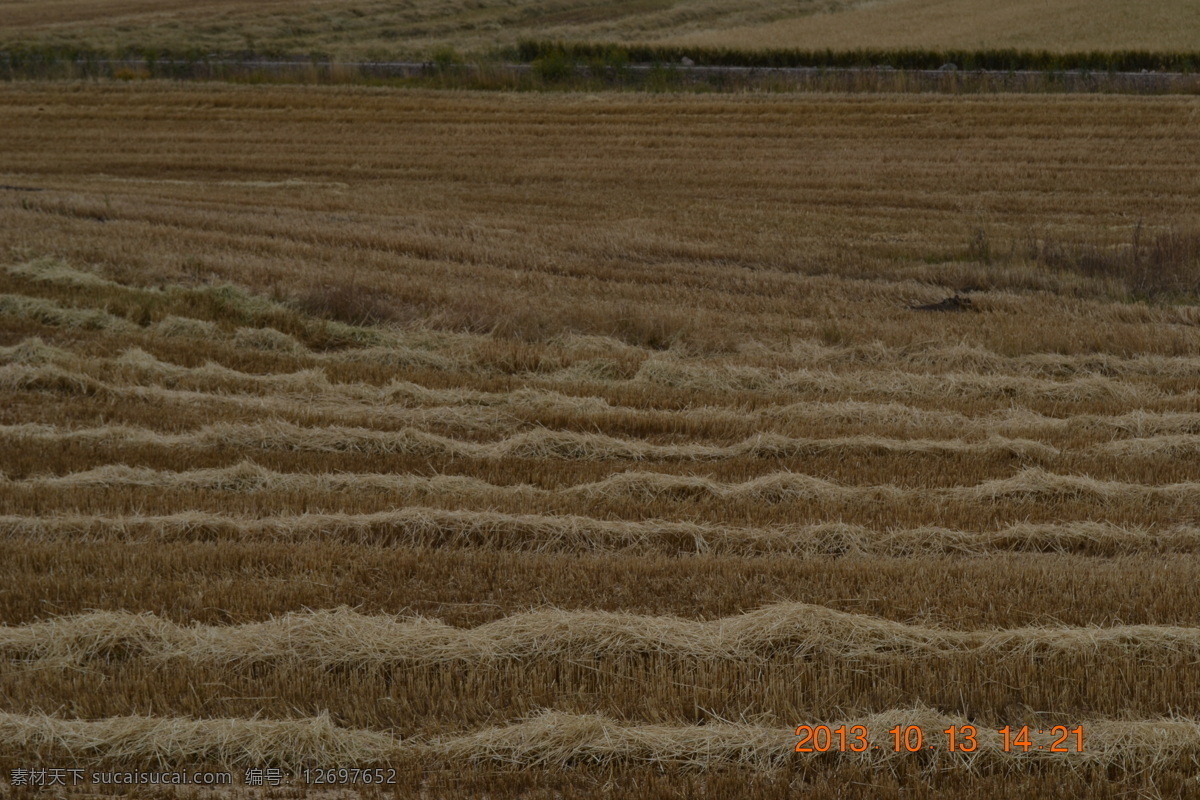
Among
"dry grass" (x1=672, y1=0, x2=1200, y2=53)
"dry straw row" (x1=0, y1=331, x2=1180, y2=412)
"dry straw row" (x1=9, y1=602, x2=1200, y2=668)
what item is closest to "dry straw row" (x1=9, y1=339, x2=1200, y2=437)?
"dry straw row" (x1=0, y1=331, x2=1180, y2=412)

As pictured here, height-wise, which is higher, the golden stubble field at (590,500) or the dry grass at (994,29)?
the dry grass at (994,29)

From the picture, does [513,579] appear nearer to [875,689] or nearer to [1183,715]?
[875,689]

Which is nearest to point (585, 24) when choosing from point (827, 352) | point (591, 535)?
point (827, 352)

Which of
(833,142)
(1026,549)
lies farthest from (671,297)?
(833,142)

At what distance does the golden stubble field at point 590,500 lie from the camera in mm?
4844

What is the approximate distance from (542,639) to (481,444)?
360cm

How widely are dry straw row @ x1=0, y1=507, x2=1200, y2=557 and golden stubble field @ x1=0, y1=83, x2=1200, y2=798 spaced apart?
0.09ft

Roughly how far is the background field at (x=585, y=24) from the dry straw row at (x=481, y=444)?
108ft

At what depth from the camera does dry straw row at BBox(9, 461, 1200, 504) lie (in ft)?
25.6

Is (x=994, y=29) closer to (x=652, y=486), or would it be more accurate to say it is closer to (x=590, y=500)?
(x=652, y=486)
